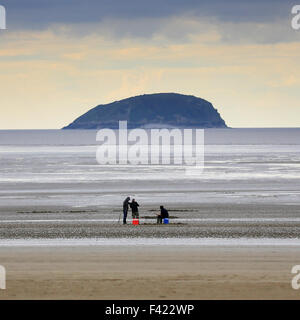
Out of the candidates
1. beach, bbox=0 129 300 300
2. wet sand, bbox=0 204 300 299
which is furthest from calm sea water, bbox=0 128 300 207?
wet sand, bbox=0 204 300 299

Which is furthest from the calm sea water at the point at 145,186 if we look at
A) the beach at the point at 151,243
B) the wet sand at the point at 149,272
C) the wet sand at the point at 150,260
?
the wet sand at the point at 149,272

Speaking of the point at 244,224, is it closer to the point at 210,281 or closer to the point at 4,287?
the point at 210,281

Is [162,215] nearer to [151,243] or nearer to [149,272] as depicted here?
[151,243]

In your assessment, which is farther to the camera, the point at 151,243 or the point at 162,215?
the point at 162,215

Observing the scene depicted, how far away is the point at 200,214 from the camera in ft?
137

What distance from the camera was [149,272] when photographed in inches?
916

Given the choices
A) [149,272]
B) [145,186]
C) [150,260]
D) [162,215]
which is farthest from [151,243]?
[145,186]

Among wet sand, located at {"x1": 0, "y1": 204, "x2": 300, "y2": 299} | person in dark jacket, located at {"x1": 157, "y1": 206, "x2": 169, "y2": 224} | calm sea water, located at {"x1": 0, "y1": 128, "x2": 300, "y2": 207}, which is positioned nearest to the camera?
wet sand, located at {"x1": 0, "y1": 204, "x2": 300, "y2": 299}

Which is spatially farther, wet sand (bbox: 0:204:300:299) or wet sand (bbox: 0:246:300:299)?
wet sand (bbox: 0:204:300:299)

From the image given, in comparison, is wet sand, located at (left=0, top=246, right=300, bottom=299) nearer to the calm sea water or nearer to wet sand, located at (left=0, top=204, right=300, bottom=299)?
wet sand, located at (left=0, top=204, right=300, bottom=299)

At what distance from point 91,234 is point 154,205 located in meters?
15.3

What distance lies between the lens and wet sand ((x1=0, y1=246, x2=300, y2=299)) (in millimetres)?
20156

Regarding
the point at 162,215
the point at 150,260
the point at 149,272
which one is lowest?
the point at 149,272

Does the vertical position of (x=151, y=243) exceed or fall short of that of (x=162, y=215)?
it falls short
